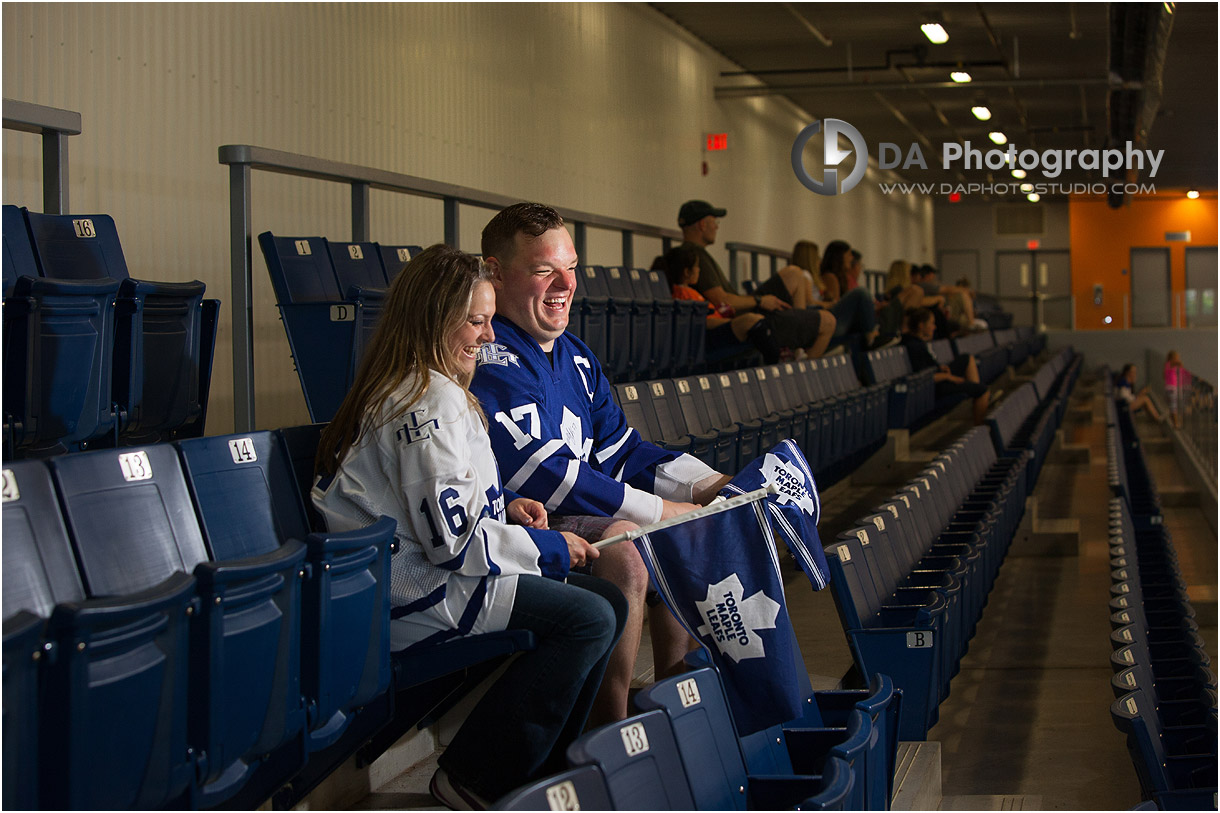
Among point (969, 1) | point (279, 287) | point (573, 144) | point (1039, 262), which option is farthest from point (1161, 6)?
point (1039, 262)

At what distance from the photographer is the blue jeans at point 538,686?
192cm

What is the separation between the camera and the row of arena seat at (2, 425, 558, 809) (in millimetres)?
1301

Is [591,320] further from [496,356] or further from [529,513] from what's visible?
[529,513]

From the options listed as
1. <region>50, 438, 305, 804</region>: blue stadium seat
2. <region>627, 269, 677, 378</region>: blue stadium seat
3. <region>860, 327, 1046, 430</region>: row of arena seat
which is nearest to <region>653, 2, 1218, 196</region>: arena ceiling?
<region>860, 327, 1046, 430</region>: row of arena seat

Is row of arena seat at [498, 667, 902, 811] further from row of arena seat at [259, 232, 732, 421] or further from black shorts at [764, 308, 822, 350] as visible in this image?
black shorts at [764, 308, 822, 350]

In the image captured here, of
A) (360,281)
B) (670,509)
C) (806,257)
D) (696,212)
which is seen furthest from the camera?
(806,257)

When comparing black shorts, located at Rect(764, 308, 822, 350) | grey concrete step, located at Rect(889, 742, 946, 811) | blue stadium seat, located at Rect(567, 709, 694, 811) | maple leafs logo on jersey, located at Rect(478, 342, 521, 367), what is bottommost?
grey concrete step, located at Rect(889, 742, 946, 811)

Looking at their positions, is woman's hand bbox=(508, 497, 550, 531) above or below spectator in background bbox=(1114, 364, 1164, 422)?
above

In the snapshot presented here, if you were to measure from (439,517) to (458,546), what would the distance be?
0.18 ft

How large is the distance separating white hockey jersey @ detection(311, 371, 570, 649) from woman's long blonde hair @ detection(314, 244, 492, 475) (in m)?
0.04

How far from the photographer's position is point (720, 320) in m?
6.54

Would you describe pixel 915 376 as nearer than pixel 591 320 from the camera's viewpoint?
No

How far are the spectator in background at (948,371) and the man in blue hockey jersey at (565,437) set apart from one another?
21.6ft

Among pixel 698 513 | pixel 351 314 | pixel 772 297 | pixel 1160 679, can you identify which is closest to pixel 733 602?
pixel 698 513
